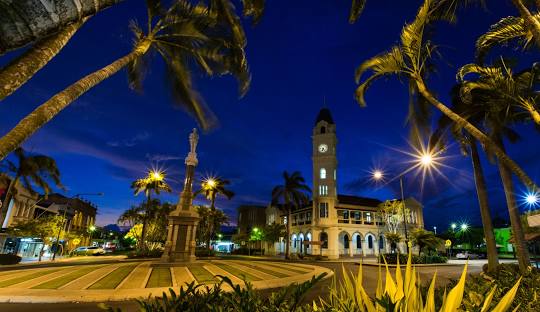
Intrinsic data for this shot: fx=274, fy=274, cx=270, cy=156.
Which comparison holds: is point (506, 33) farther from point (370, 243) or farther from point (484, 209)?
point (370, 243)

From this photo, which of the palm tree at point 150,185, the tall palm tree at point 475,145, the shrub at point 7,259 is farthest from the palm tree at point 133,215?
the tall palm tree at point 475,145

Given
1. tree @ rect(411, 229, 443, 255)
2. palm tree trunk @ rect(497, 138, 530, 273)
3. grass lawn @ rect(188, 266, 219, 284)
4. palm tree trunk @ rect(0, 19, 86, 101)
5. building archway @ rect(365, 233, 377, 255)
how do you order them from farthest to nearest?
building archway @ rect(365, 233, 377, 255) < tree @ rect(411, 229, 443, 255) < palm tree trunk @ rect(497, 138, 530, 273) < grass lawn @ rect(188, 266, 219, 284) < palm tree trunk @ rect(0, 19, 86, 101)

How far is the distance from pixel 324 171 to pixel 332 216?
8196 mm

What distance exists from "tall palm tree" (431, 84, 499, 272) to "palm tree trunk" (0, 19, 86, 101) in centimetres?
1788

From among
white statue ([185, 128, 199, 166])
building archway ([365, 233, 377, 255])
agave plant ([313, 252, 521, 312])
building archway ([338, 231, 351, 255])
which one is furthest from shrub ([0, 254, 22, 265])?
building archway ([365, 233, 377, 255])

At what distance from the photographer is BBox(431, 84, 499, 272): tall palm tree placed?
15.8 metres

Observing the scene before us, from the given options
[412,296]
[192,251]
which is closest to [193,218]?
[192,251]

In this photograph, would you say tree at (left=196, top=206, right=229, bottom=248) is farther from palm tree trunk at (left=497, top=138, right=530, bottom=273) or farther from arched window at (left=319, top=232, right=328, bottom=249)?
palm tree trunk at (left=497, top=138, right=530, bottom=273)

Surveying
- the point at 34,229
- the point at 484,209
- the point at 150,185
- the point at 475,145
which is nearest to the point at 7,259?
the point at 34,229

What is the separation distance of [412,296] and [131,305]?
30.9ft

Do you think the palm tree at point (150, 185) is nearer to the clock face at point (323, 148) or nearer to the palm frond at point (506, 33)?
the clock face at point (323, 148)

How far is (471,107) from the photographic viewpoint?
16266 mm

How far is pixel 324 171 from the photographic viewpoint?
50469 millimetres

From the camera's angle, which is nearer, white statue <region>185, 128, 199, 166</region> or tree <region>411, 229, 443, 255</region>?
white statue <region>185, 128, 199, 166</region>
